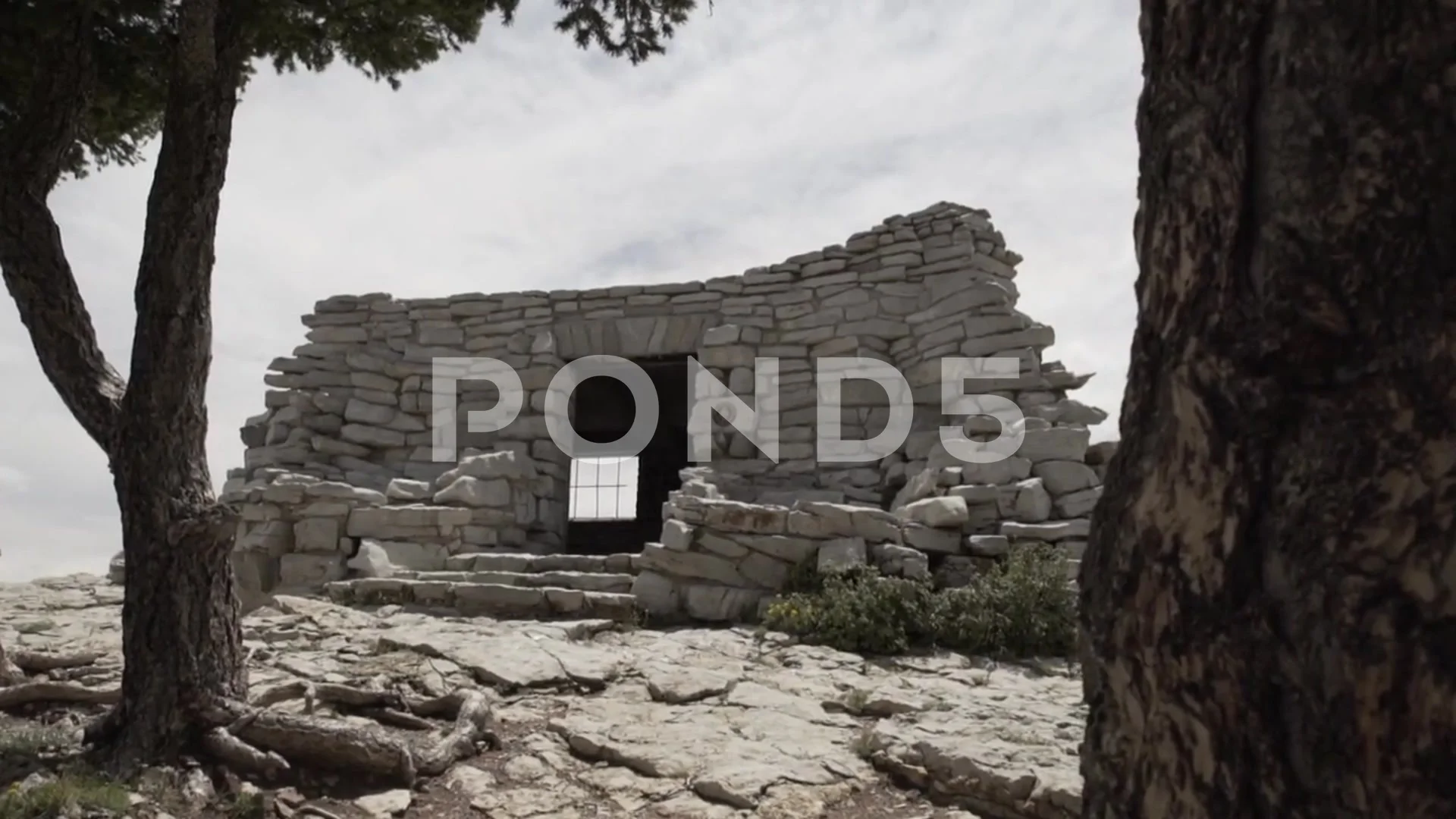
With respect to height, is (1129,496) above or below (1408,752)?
above

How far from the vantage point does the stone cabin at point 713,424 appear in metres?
8.20

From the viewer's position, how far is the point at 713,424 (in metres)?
10.3

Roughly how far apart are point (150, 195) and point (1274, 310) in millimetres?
4937

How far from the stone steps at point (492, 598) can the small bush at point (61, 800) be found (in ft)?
13.0

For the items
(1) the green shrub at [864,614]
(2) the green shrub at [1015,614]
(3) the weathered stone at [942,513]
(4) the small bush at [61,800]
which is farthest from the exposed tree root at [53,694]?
(3) the weathered stone at [942,513]

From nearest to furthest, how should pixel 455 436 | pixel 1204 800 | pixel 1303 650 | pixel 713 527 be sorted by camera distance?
pixel 1303 650 → pixel 1204 800 → pixel 713 527 → pixel 455 436

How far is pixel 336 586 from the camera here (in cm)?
854

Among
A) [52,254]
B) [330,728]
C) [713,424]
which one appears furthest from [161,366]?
[713,424]

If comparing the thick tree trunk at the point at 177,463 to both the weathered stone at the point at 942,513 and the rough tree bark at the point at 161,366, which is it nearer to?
the rough tree bark at the point at 161,366

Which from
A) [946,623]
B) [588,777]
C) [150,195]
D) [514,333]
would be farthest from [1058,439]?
[150,195]

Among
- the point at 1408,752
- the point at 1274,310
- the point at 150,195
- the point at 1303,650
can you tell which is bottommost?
the point at 1408,752

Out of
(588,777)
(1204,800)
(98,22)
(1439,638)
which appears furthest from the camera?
(98,22)

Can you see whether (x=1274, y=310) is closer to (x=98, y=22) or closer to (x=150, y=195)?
(x=150, y=195)

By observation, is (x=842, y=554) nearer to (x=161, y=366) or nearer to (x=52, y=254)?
(x=161, y=366)
